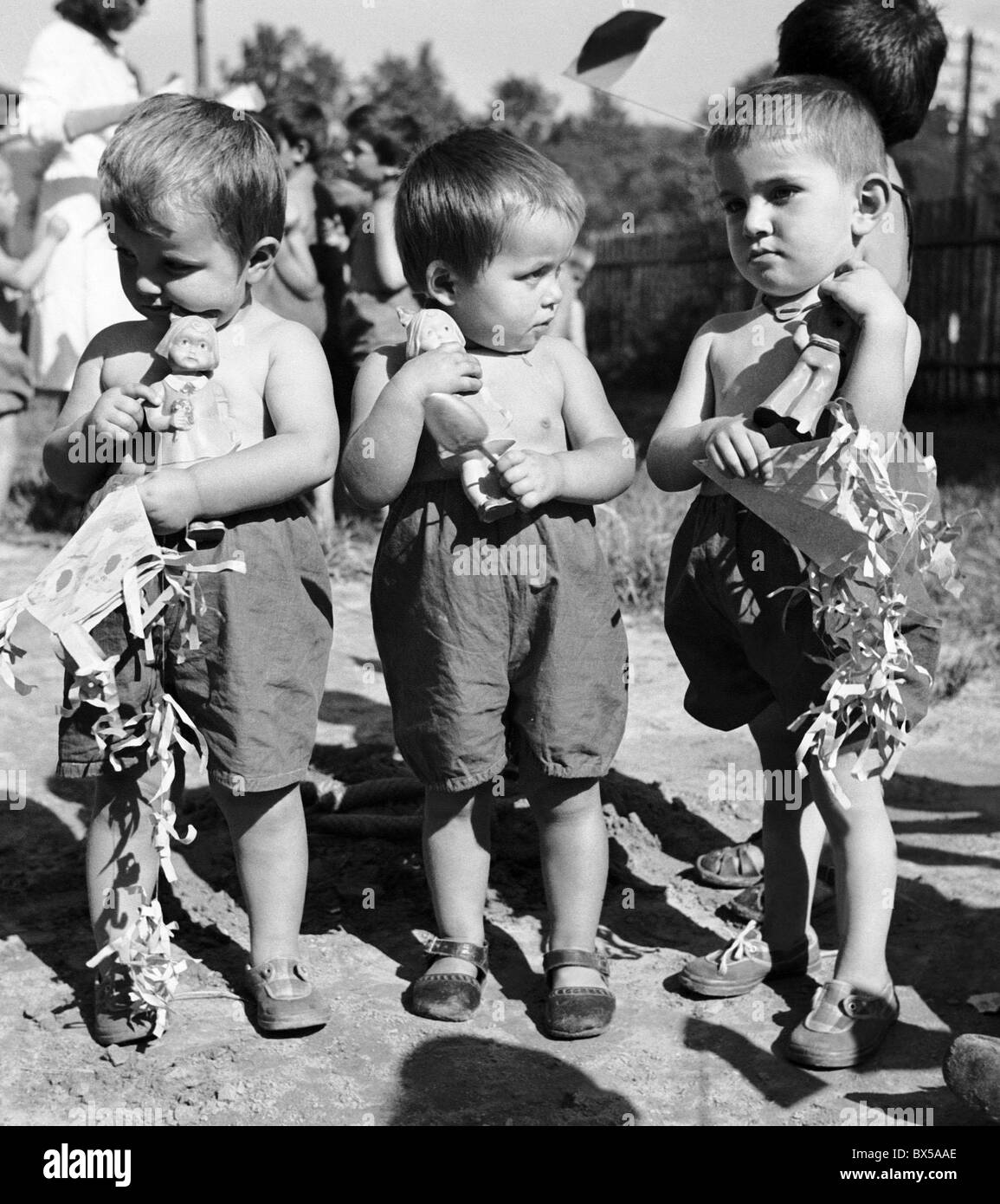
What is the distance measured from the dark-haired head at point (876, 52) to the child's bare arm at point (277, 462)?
1.41m

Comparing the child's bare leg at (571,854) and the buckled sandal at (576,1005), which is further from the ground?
the child's bare leg at (571,854)

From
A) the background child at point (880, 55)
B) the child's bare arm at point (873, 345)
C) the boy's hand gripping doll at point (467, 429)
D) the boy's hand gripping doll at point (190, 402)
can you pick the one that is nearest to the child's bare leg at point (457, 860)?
the boy's hand gripping doll at point (467, 429)

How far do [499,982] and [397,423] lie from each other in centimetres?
119

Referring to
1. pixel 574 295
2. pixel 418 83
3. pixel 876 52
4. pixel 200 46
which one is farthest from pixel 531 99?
pixel 876 52

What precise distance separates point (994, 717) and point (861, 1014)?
2313 mm

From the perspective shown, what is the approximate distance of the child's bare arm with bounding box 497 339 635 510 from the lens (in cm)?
252

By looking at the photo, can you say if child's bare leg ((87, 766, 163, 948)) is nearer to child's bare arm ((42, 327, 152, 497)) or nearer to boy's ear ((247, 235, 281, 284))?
child's bare arm ((42, 327, 152, 497))

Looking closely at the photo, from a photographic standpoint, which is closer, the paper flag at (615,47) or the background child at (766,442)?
the background child at (766,442)

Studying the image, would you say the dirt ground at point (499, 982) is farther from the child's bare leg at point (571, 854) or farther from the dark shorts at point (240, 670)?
the dark shorts at point (240, 670)

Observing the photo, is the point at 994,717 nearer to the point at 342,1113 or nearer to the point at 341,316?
the point at 342,1113

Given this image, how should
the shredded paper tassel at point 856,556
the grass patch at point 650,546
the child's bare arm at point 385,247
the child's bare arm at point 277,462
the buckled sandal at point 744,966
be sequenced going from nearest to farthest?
the shredded paper tassel at point 856,556 < the child's bare arm at point 277,462 < the buckled sandal at point 744,966 < the grass patch at point 650,546 < the child's bare arm at point 385,247

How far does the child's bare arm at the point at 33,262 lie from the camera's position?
632 cm

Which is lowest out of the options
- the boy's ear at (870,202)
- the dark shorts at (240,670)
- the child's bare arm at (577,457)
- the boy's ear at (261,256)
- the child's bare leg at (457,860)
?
the child's bare leg at (457,860)

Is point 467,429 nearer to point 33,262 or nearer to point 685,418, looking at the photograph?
point 685,418
